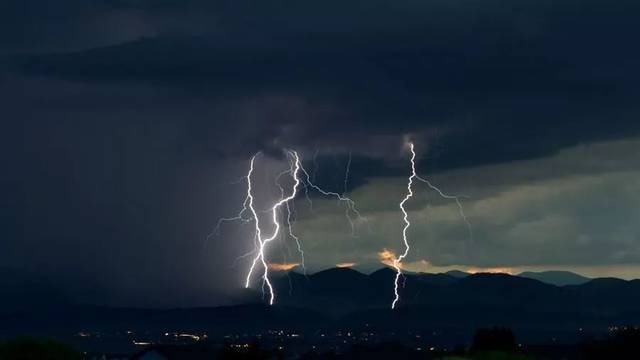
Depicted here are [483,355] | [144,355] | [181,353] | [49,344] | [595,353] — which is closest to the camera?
[483,355]

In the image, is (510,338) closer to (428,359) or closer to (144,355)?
(428,359)

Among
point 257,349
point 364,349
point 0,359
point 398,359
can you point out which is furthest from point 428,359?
point 0,359

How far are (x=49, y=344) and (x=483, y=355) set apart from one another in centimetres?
3044

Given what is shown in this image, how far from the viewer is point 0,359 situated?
292 feet

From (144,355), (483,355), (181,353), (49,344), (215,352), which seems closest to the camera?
(483,355)

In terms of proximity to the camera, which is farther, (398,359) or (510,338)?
(398,359)

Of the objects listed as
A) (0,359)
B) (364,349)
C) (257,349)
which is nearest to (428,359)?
(364,349)

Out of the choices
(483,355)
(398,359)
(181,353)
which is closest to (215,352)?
(181,353)

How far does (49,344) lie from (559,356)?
64.9 meters

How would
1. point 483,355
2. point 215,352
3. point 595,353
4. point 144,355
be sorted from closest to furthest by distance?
point 483,355, point 595,353, point 144,355, point 215,352

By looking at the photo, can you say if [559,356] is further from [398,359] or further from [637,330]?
[637,330]

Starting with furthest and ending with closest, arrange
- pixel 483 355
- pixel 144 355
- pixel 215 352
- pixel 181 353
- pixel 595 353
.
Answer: pixel 215 352 → pixel 181 353 → pixel 144 355 → pixel 595 353 → pixel 483 355

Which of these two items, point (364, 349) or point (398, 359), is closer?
point (398, 359)

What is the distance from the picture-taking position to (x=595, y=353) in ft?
335
